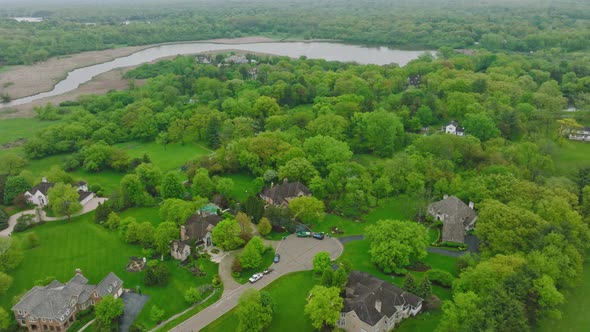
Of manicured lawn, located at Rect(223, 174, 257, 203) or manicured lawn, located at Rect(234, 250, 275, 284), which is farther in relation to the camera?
manicured lawn, located at Rect(223, 174, 257, 203)

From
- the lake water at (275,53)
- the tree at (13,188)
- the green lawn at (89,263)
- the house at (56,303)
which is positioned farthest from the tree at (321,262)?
the lake water at (275,53)

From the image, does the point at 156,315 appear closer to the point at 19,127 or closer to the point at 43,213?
the point at 43,213

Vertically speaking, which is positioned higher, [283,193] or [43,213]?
[283,193]

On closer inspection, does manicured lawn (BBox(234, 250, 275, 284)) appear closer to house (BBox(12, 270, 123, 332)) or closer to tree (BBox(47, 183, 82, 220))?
house (BBox(12, 270, 123, 332))

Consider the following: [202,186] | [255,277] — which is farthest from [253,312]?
[202,186]

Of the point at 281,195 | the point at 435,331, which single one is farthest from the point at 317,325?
the point at 281,195

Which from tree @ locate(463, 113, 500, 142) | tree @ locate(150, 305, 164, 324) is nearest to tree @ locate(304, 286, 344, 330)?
tree @ locate(150, 305, 164, 324)
